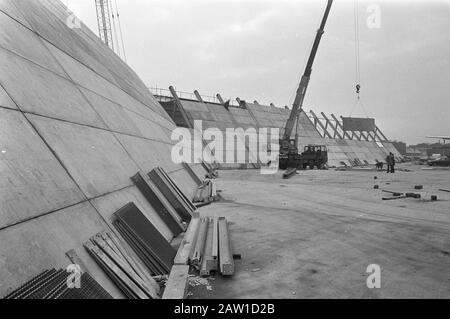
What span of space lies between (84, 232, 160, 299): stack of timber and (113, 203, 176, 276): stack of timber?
16.5 inches

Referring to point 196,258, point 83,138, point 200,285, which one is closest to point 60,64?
point 83,138

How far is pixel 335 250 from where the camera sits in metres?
6.64

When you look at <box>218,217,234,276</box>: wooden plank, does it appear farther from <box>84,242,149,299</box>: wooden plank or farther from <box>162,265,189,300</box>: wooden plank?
<box>84,242,149,299</box>: wooden plank

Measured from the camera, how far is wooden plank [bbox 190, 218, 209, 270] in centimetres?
550

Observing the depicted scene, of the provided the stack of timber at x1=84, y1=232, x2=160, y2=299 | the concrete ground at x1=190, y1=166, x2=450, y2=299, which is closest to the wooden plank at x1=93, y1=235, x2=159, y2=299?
the stack of timber at x1=84, y1=232, x2=160, y2=299

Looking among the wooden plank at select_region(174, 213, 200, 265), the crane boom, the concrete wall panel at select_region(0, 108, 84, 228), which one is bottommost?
the wooden plank at select_region(174, 213, 200, 265)

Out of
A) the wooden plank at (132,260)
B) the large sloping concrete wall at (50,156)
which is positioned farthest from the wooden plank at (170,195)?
the wooden plank at (132,260)

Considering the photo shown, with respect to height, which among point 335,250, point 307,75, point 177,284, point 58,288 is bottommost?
point 335,250

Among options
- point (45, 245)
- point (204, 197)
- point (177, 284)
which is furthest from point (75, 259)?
point (204, 197)

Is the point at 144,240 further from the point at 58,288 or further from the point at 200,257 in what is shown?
the point at 58,288

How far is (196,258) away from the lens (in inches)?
218

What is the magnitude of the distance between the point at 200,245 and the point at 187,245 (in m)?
0.48

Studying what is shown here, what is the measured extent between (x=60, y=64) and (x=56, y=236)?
5.40 m
